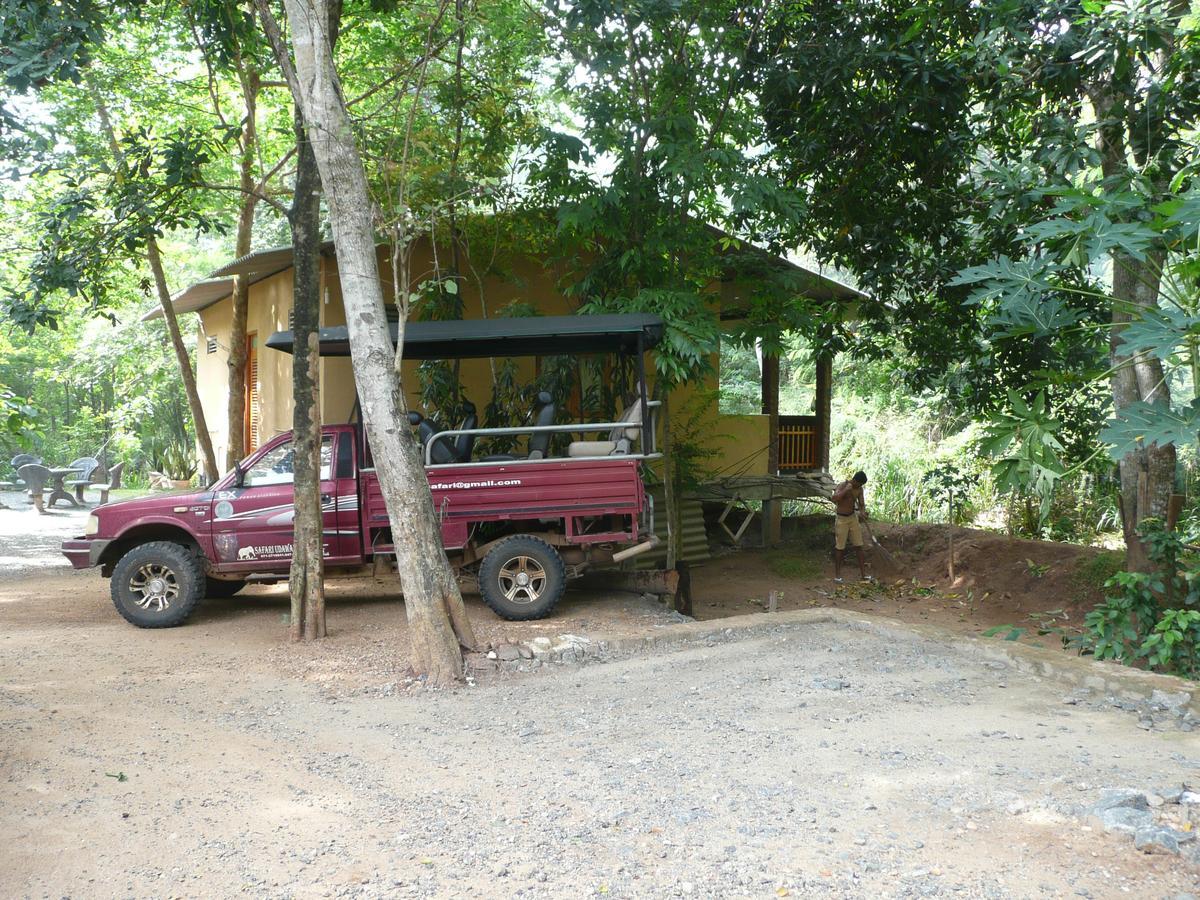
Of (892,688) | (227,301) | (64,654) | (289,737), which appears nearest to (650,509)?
(892,688)

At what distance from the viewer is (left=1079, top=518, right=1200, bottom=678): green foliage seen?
707 centimetres

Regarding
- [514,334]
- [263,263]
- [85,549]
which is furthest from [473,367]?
[85,549]

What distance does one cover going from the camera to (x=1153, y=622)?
7625mm

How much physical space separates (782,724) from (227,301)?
48.6 feet

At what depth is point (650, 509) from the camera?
9531 millimetres

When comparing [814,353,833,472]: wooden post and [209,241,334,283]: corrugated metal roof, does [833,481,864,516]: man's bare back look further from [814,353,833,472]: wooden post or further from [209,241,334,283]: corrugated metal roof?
[209,241,334,283]: corrugated metal roof

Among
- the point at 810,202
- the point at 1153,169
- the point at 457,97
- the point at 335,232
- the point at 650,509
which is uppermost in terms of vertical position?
the point at 457,97

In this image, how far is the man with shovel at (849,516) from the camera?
1388cm

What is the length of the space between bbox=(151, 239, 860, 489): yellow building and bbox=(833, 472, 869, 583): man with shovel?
168cm

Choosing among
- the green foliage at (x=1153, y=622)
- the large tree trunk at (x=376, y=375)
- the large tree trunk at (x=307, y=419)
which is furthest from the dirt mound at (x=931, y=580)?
the large tree trunk at (x=376, y=375)

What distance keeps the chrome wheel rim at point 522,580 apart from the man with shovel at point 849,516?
633cm

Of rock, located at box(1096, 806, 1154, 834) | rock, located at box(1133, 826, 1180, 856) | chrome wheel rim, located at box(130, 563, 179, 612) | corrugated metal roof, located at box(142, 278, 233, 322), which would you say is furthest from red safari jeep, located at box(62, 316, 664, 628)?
corrugated metal roof, located at box(142, 278, 233, 322)

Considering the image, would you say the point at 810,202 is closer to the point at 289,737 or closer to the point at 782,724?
the point at 782,724

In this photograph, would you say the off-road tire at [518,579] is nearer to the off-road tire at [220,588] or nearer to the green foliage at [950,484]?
the off-road tire at [220,588]
